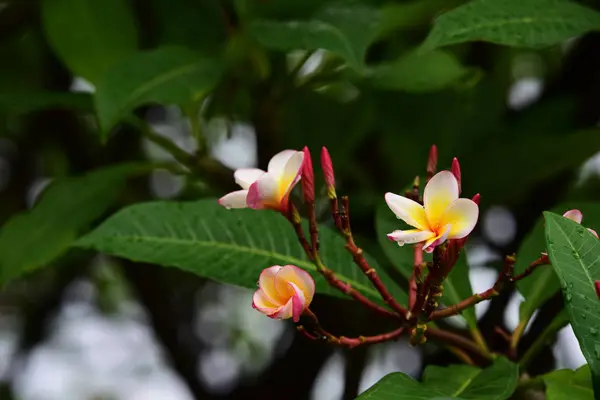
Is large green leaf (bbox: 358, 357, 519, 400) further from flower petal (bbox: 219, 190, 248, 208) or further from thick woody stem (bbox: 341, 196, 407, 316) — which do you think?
flower petal (bbox: 219, 190, 248, 208)

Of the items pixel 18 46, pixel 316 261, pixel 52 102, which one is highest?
pixel 316 261

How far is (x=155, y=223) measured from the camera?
668mm

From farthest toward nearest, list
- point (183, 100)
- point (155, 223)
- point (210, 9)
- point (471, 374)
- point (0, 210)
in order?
point (0, 210) < point (210, 9) < point (183, 100) < point (155, 223) < point (471, 374)

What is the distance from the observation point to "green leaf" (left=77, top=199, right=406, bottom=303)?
640 mm

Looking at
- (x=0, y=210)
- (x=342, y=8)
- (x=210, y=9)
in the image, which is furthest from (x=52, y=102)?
(x=0, y=210)

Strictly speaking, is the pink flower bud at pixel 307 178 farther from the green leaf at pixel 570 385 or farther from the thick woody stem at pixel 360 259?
the green leaf at pixel 570 385

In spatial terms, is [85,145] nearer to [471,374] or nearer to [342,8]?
[342,8]

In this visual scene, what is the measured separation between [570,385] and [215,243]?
0.31m

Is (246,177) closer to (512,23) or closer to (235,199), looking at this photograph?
(235,199)

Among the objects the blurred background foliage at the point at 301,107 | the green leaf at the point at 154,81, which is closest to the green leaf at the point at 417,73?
the blurred background foliage at the point at 301,107

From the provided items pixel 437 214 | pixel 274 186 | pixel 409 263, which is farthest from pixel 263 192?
pixel 409 263

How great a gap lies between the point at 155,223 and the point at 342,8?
0.31m

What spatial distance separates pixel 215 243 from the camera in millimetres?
657

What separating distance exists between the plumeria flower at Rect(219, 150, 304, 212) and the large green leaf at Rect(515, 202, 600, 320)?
30 cm
